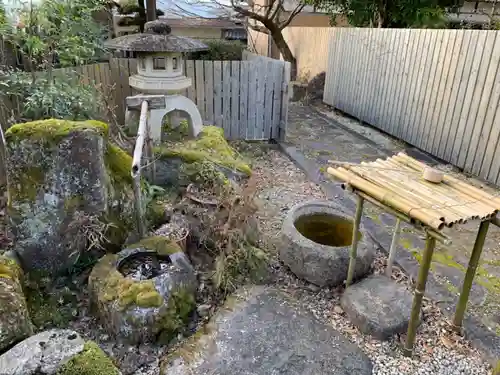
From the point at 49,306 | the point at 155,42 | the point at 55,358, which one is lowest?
the point at 49,306

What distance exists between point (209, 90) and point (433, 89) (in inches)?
142

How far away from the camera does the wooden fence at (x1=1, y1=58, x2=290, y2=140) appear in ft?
20.0

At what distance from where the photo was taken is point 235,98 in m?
6.59

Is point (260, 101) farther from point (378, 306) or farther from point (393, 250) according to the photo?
point (378, 306)

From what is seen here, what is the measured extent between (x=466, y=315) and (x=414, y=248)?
3.08ft

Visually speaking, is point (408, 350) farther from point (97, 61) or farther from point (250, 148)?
point (97, 61)

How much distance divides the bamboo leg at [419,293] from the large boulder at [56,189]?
2.36m

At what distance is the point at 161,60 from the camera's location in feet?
16.0

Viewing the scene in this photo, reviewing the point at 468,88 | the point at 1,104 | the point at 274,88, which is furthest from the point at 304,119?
the point at 1,104

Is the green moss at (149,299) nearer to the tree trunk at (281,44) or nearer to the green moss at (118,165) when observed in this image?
the green moss at (118,165)

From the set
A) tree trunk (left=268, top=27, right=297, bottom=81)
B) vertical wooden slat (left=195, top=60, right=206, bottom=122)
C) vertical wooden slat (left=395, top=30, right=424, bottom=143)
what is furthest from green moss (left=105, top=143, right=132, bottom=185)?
tree trunk (left=268, top=27, right=297, bottom=81)

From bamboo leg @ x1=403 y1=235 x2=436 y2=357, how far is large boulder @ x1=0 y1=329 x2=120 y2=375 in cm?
184

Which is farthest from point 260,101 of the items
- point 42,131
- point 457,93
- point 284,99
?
point 42,131

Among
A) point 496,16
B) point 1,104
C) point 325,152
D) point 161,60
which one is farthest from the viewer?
point 496,16
